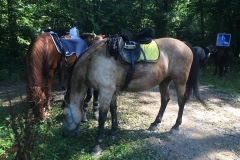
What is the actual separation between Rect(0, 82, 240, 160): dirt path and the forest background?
5.03m

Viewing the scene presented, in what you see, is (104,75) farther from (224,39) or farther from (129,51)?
(224,39)

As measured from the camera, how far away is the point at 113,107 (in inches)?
162

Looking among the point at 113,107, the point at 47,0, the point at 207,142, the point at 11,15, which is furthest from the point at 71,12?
the point at 207,142

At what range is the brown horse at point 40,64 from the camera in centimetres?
369

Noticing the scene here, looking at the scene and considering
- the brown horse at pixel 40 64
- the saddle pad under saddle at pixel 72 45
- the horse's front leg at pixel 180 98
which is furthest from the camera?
the saddle pad under saddle at pixel 72 45

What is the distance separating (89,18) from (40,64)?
8207 mm

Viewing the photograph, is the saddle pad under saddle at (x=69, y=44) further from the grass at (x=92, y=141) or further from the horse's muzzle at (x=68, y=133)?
the horse's muzzle at (x=68, y=133)

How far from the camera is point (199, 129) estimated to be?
468 centimetres

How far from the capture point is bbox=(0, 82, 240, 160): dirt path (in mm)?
3798

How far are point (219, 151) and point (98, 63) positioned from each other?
8.28 ft

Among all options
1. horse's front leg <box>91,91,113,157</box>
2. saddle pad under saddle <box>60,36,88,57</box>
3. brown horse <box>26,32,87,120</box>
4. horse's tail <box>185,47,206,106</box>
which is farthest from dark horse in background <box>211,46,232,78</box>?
horse's front leg <box>91,91,113,157</box>

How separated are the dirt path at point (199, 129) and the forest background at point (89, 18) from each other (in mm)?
5034

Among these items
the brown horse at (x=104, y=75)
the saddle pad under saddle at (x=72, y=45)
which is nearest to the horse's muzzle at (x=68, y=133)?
the brown horse at (x=104, y=75)

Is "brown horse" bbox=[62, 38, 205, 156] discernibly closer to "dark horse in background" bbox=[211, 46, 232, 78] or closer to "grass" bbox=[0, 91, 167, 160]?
"grass" bbox=[0, 91, 167, 160]
